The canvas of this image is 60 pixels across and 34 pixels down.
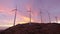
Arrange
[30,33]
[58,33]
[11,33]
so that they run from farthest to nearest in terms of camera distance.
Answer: [11,33], [30,33], [58,33]

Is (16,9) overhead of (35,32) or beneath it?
overhead

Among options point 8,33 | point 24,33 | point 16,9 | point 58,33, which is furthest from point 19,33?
point 58,33

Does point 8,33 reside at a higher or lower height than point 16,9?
lower

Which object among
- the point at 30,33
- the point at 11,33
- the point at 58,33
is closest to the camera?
the point at 58,33

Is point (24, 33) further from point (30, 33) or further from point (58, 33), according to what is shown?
point (58, 33)

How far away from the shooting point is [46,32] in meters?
58.6

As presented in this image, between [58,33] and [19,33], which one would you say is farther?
[19,33]

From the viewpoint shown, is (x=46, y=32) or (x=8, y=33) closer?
(x=46, y=32)

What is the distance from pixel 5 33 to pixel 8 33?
64.2 inches

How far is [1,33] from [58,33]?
99.3 ft

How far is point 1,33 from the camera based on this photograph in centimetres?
6894

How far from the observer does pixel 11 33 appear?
66.5 m

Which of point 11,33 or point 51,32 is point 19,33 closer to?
point 11,33

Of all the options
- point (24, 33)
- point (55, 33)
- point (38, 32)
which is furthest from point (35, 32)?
point (55, 33)
